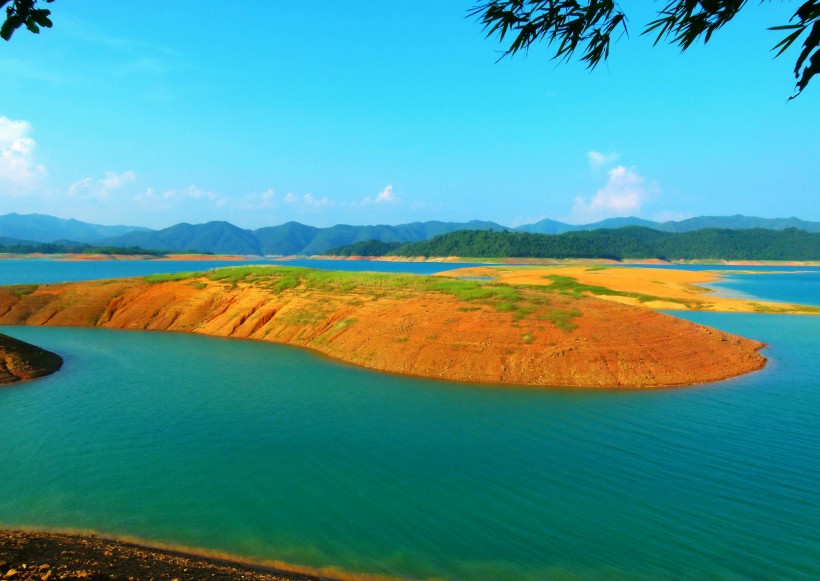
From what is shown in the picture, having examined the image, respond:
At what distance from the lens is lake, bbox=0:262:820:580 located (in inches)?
414

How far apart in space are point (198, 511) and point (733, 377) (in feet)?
83.9

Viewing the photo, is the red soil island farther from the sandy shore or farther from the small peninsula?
the sandy shore

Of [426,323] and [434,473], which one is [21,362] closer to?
[426,323]

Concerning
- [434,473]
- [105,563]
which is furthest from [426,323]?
[105,563]

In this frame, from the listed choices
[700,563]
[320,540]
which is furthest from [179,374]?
[700,563]

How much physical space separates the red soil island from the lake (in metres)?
2.16

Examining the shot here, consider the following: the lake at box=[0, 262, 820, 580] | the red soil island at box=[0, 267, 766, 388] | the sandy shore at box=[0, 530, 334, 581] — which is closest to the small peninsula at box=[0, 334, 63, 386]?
the lake at box=[0, 262, 820, 580]

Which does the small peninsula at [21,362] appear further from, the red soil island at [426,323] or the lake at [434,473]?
the red soil island at [426,323]

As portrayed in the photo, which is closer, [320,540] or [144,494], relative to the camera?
[320,540]

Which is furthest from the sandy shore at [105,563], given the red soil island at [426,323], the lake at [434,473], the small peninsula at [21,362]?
the small peninsula at [21,362]

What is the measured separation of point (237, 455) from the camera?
591 inches

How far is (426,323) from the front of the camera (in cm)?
2995

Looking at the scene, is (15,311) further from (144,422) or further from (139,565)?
(139,565)

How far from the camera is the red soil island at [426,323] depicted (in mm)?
25172
